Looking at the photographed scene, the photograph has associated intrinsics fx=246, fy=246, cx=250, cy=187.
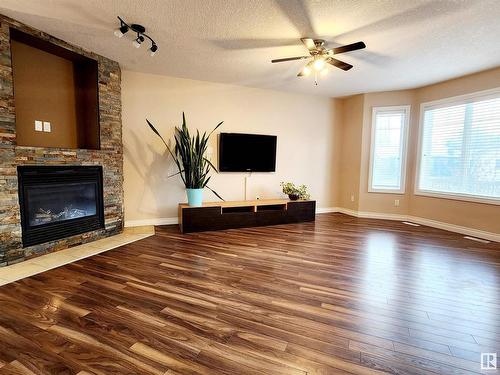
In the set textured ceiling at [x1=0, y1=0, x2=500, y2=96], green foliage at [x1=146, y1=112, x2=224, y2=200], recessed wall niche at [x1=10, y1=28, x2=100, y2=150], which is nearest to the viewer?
textured ceiling at [x1=0, y1=0, x2=500, y2=96]

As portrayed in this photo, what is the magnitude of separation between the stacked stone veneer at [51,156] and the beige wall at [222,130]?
337mm

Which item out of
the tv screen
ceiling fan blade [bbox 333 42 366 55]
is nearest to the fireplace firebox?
the tv screen

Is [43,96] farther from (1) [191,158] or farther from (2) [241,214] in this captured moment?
(2) [241,214]

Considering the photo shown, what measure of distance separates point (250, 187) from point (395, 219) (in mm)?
3143

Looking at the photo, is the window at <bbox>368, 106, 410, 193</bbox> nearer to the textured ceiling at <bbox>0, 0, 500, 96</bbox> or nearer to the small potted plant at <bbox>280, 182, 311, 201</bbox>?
the textured ceiling at <bbox>0, 0, 500, 96</bbox>

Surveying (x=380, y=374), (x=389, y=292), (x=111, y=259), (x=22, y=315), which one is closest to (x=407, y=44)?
(x=389, y=292)

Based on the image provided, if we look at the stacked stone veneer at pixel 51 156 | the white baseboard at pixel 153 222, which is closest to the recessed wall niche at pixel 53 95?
the stacked stone veneer at pixel 51 156

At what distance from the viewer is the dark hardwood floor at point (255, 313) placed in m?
1.45

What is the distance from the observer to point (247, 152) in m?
5.00

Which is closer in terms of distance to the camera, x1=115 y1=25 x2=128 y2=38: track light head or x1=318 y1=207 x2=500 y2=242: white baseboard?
x1=115 y1=25 x2=128 y2=38: track light head

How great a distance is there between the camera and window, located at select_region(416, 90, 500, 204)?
388 cm

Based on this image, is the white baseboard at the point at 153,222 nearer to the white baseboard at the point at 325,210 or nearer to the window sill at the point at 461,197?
the white baseboard at the point at 325,210

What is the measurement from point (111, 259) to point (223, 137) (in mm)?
2823

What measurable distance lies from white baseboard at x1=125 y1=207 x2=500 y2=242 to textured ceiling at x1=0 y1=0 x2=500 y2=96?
259cm
